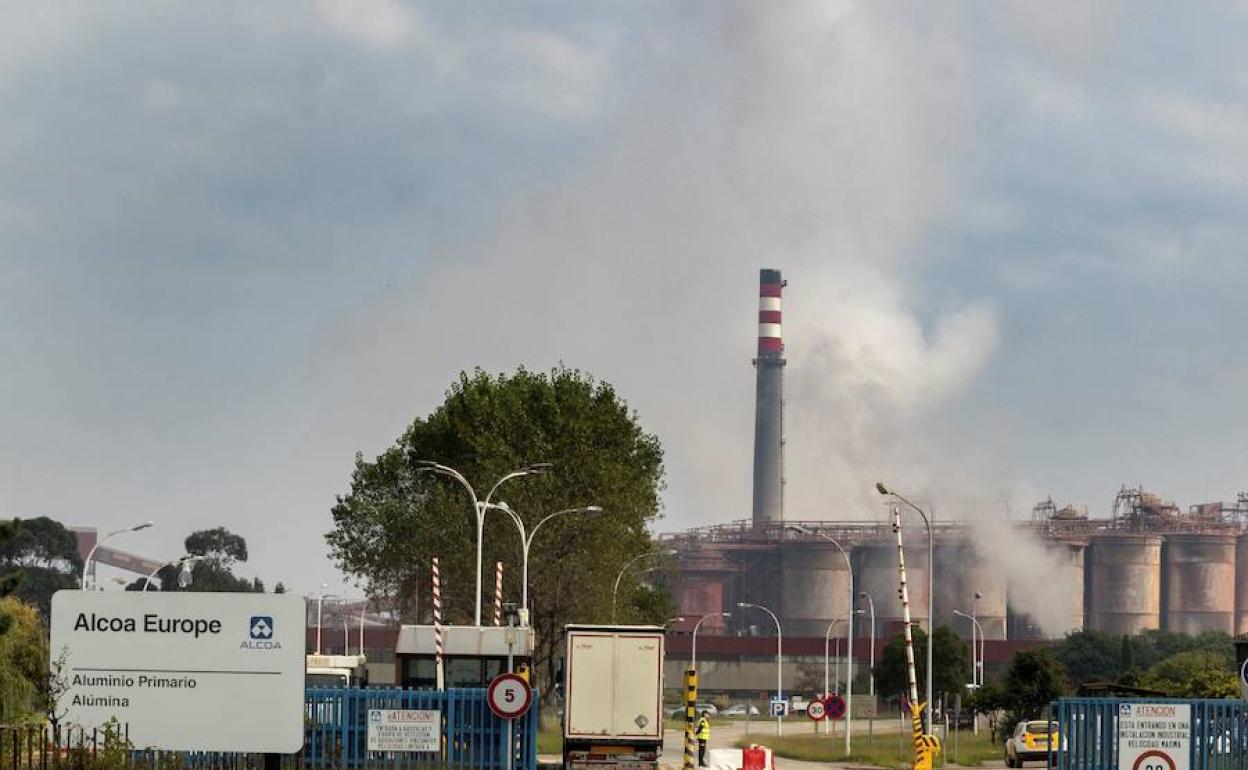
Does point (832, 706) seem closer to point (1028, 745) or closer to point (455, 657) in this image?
point (1028, 745)

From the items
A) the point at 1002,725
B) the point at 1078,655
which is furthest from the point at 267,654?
the point at 1078,655

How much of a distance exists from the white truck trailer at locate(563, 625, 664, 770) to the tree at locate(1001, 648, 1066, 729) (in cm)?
4038

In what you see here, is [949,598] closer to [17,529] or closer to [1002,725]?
[1002,725]

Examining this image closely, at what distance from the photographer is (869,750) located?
73.1 metres

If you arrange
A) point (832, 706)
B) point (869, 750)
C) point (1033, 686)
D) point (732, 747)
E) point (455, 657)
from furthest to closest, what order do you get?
point (1033, 686) < point (732, 747) < point (869, 750) < point (832, 706) < point (455, 657)

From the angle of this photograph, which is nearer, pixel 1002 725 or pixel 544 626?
pixel 1002 725

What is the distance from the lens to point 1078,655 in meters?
159

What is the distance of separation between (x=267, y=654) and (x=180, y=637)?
1.13 metres

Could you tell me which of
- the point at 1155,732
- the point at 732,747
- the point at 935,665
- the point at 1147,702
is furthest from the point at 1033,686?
the point at 1155,732

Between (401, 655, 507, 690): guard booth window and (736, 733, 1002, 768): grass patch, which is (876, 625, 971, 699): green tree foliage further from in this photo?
(401, 655, 507, 690): guard booth window

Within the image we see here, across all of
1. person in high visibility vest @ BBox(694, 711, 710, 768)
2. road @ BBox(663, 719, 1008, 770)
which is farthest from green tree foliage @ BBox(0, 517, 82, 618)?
person in high visibility vest @ BBox(694, 711, 710, 768)

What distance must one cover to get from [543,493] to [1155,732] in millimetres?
55381

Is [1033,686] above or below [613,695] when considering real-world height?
below

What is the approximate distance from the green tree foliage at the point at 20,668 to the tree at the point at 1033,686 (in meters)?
40.9
